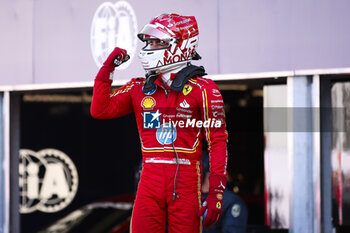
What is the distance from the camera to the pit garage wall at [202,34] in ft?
16.9

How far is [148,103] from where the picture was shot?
387 cm

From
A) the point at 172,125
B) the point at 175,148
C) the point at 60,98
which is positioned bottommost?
the point at 175,148

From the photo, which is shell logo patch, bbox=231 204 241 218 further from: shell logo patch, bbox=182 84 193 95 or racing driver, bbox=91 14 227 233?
shell logo patch, bbox=182 84 193 95

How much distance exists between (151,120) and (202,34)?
1.98 metres

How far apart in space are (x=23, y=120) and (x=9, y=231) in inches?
140

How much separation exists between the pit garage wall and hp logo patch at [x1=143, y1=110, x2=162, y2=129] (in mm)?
1761

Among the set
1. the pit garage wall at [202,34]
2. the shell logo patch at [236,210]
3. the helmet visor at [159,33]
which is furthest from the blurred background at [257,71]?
the helmet visor at [159,33]

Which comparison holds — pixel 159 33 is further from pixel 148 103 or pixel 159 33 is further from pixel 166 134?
pixel 166 134

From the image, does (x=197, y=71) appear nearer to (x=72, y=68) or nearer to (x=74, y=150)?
(x=72, y=68)

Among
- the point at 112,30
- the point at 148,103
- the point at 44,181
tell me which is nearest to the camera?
the point at 148,103

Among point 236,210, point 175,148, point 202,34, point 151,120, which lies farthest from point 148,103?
point 202,34

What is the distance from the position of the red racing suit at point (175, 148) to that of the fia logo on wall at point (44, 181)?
16.2 feet

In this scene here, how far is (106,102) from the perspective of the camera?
3863 mm

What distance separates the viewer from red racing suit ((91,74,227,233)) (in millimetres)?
3691
